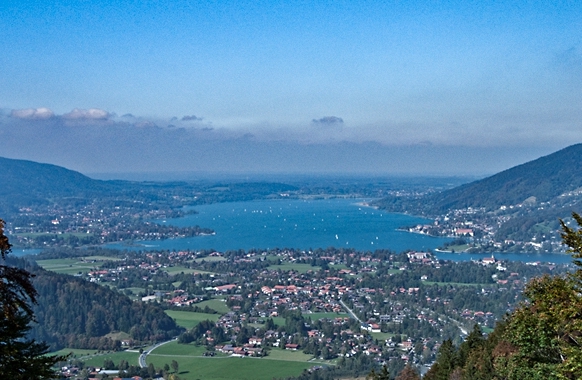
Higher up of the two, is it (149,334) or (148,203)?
(148,203)

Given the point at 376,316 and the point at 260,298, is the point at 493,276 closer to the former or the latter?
the point at 376,316

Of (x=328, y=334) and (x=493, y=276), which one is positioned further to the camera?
(x=493, y=276)

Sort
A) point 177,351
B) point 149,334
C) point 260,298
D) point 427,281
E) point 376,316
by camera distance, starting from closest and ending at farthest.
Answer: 1. point 177,351
2. point 149,334
3. point 376,316
4. point 260,298
5. point 427,281

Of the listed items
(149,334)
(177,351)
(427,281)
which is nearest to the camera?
(177,351)

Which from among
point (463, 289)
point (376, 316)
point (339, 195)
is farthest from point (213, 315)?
point (339, 195)

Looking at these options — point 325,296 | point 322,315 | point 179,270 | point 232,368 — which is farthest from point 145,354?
point 179,270

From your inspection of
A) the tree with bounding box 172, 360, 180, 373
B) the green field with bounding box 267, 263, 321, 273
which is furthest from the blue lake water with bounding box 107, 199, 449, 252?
the tree with bounding box 172, 360, 180, 373
